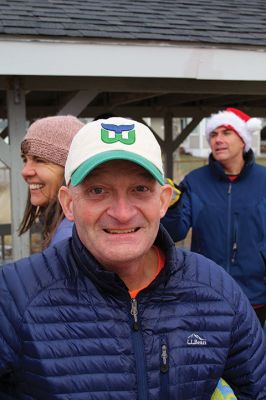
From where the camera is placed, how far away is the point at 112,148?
1.21 meters

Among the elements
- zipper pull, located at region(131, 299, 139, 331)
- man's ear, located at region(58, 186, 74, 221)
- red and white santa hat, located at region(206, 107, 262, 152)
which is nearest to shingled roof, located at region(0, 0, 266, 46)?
red and white santa hat, located at region(206, 107, 262, 152)

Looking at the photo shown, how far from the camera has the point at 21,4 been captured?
14.5ft

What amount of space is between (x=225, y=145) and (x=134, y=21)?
1674 millimetres

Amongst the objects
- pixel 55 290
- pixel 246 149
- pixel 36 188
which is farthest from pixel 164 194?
pixel 246 149

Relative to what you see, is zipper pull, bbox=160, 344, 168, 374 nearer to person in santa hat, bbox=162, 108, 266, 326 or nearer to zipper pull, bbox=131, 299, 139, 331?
zipper pull, bbox=131, 299, 139, 331

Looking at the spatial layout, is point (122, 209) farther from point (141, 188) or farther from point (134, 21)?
point (134, 21)

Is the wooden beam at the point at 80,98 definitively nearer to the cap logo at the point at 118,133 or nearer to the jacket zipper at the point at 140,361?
the cap logo at the point at 118,133

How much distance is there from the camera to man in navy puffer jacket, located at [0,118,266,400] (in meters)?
1.22

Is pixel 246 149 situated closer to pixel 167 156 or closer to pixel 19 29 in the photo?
pixel 19 29

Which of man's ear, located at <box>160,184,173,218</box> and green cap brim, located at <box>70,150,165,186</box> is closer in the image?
green cap brim, located at <box>70,150,165,186</box>

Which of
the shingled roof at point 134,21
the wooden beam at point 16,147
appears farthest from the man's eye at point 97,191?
the wooden beam at point 16,147

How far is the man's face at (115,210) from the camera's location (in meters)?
1.22

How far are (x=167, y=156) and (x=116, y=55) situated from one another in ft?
15.0

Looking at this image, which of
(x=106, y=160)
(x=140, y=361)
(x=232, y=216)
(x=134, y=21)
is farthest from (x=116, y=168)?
(x=134, y=21)
